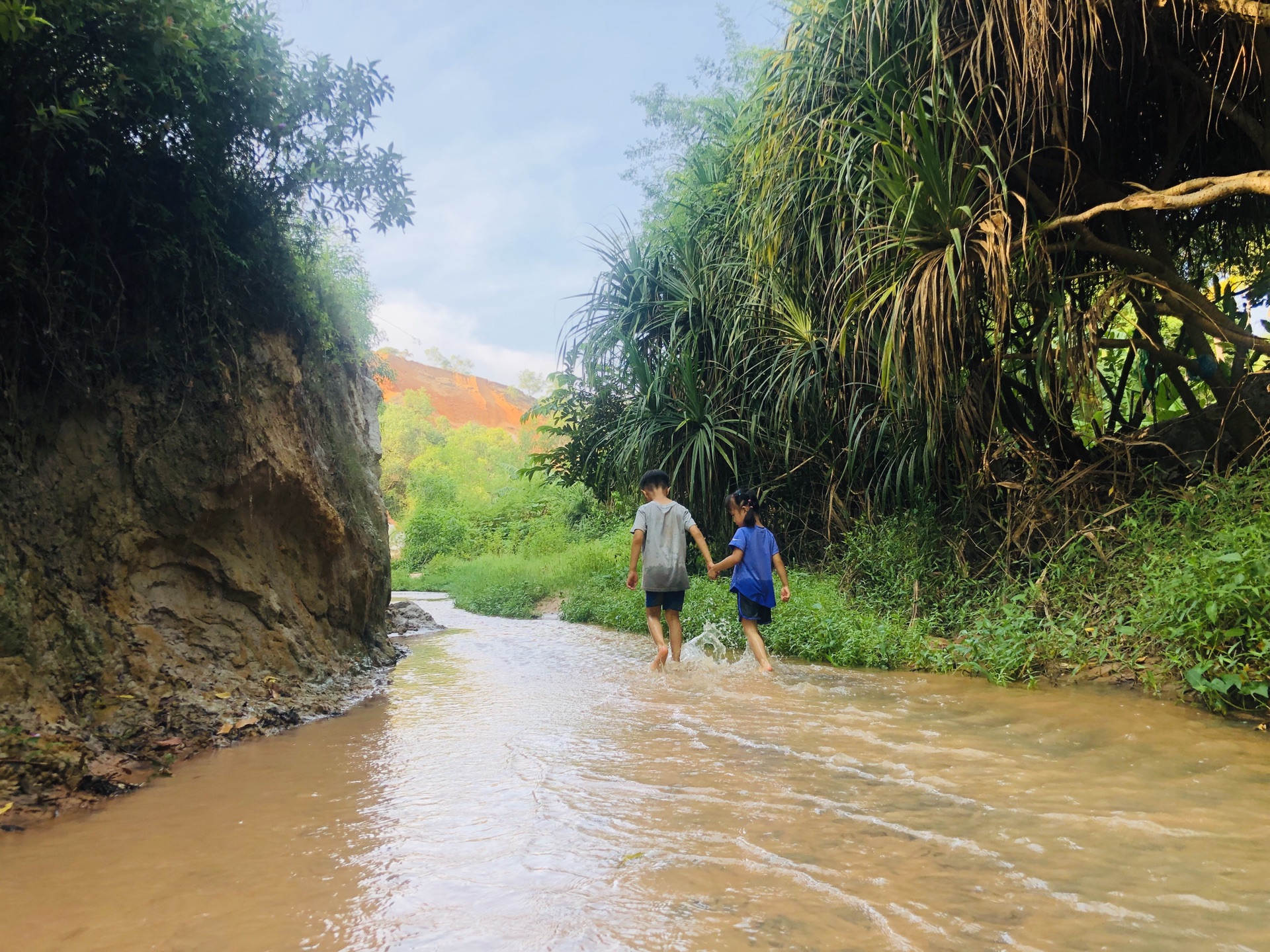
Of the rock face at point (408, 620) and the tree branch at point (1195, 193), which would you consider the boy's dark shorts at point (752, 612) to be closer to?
the tree branch at point (1195, 193)

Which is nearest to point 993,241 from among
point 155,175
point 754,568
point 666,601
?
point 754,568

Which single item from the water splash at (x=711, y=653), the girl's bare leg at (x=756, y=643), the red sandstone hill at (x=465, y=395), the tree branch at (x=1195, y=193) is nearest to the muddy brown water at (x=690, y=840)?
the girl's bare leg at (x=756, y=643)

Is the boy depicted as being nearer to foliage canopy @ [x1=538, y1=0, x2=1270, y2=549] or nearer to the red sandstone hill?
foliage canopy @ [x1=538, y1=0, x2=1270, y2=549]

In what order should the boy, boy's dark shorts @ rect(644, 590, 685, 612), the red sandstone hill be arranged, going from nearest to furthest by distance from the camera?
the boy < boy's dark shorts @ rect(644, 590, 685, 612) < the red sandstone hill

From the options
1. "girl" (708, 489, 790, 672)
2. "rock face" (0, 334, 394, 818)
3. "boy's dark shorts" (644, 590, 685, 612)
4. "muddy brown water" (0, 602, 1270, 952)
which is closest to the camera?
"muddy brown water" (0, 602, 1270, 952)

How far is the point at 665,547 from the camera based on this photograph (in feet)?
23.1

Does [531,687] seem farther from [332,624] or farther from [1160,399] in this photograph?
[1160,399]

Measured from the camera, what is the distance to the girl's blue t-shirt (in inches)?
265

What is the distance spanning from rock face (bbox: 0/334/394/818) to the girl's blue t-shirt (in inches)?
123

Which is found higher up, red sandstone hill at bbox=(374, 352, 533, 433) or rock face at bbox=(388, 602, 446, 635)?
red sandstone hill at bbox=(374, 352, 533, 433)

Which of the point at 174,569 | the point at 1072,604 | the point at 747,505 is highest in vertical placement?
the point at 747,505

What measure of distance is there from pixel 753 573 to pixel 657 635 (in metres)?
1.01

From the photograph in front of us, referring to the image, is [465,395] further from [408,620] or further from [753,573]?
[753,573]

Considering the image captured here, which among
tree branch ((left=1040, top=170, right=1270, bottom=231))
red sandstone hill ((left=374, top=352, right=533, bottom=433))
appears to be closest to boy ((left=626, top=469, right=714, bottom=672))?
tree branch ((left=1040, top=170, right=1270, bottom=231))
